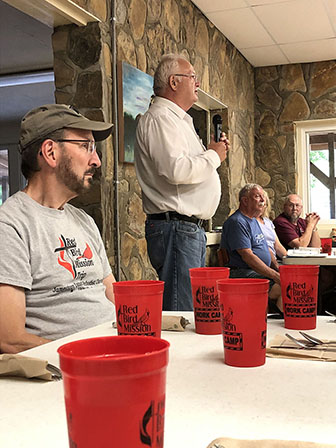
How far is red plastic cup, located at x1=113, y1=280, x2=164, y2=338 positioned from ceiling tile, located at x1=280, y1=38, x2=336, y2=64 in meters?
4.99

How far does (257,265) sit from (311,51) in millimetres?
2948

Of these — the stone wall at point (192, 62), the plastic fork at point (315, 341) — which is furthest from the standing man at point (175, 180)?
the plastic fork at point (315, 341)

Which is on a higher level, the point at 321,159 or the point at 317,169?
the point at 321,159

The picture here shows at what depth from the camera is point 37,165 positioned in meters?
1.61

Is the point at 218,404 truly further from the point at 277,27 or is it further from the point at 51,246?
the point at 277,27

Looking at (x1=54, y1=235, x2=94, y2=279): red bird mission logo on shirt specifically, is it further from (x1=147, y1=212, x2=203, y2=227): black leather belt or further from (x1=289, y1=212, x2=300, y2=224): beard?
(x1=289, y1=212, x2=300, y2=224): beard

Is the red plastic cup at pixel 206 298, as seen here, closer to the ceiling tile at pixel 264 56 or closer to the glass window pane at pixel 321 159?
the ceiling tile at pixel 264 56

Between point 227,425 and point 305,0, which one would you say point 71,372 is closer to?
point 227,425

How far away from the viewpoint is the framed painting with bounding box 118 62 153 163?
2.96 metres

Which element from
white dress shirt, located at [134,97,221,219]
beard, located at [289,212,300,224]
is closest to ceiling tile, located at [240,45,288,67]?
beard, located at [289,212,300,224]

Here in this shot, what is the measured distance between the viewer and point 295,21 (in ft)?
15.4

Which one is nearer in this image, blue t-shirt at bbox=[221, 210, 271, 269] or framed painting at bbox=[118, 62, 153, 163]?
framed painting at bbox=[118, 62, 153, 163]

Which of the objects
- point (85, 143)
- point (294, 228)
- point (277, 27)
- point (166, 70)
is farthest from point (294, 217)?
point (85, 143)

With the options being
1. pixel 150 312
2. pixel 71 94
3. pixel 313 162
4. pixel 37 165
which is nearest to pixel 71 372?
pixel 150 312
